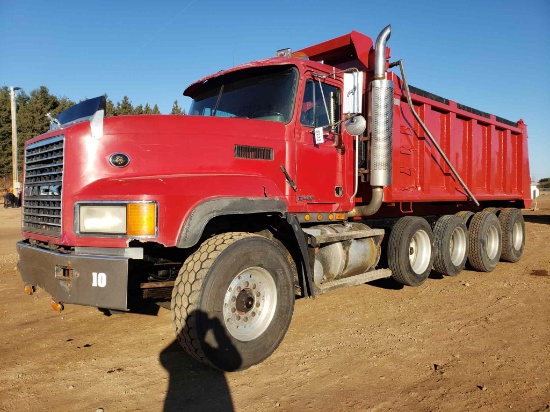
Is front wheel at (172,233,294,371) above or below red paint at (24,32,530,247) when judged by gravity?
Answer: below

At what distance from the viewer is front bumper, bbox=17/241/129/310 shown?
120 inches

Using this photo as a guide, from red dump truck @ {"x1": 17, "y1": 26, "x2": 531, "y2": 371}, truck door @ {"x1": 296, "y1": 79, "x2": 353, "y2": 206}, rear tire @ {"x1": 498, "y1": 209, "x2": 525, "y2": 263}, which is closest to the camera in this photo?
red dump truck @ {"x1": 17, "y1": 26, "x2": 531, "y2": 371}

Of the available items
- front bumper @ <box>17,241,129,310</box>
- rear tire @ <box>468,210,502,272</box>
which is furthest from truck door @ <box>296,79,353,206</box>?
rear tire @ <box>468,210,502,272</box>

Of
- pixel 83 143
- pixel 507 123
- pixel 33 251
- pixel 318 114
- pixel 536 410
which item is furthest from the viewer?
pixel 507 123

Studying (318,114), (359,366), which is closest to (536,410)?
(359,366)

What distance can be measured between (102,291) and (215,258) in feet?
2.86

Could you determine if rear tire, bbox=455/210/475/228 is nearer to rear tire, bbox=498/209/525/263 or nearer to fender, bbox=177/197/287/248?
rear tire, bbox=498/209/525/263

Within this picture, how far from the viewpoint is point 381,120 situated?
513 centimetres

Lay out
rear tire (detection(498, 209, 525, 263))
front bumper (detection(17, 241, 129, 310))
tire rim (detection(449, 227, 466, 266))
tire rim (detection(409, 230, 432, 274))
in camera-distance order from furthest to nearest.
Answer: rear tire (detection(498, 209, 525, 263)), tire rim (detection(449, 227, 466, 266)), tire rim (detection(409, 230, 432, 274)), front bumper (detection(17, 241, 129, 310))

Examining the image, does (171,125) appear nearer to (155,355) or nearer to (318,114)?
(318,114)

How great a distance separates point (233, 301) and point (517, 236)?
320 inches

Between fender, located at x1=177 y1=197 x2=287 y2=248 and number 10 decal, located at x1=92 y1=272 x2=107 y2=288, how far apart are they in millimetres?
595

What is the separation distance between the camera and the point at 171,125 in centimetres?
375

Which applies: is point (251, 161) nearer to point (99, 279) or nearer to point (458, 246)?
point (99, 279)
